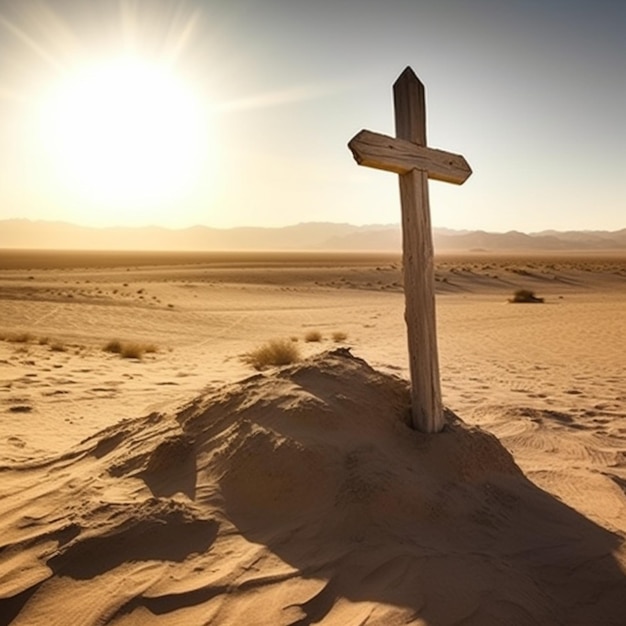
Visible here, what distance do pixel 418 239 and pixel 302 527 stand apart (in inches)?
82.7

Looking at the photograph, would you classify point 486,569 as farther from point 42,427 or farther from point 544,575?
point 42,427

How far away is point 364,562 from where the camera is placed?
2793 millimetres

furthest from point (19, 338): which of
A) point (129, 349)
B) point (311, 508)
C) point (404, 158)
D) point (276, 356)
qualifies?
point (404, 158)

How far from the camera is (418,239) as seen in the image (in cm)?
381

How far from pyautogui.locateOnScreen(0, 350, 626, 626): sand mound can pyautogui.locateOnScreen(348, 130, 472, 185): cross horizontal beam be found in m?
1.69

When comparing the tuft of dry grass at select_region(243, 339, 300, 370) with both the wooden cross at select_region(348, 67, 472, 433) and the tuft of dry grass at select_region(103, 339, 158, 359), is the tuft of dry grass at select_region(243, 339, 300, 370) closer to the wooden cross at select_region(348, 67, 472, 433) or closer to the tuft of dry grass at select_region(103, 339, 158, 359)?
the tuft of dry grass at select_region(103, 339, 158, 359)

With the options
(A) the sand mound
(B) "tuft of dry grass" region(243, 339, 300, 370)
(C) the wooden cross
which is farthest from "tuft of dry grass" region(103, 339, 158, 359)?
(C) the wooden cross

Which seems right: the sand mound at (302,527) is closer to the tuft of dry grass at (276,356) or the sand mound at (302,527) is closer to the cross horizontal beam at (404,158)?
the cross horizontal beam at (404,158)

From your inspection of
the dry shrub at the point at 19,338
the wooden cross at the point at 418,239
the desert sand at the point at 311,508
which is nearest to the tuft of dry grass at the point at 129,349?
the dry shrub at the point at 19,338

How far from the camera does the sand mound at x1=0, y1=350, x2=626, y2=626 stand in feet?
8.41

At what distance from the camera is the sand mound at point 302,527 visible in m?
2.56

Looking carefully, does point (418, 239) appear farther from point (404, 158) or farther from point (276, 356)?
point (276, 356)

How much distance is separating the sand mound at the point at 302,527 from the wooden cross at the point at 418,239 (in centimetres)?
28

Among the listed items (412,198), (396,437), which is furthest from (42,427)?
(412,198)
